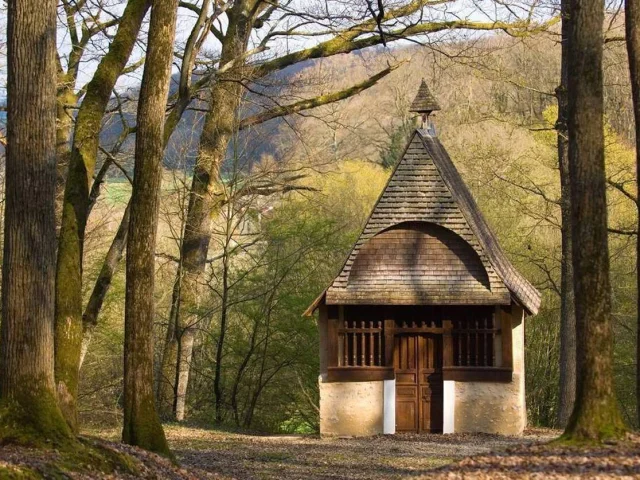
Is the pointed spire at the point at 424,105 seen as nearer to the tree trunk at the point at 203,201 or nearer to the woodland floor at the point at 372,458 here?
the tree trunk at the point at 203,201

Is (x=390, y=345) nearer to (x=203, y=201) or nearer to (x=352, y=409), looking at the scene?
(x=352, y=409)

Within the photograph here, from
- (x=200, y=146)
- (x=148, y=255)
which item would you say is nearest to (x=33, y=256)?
(x=148, y=255)

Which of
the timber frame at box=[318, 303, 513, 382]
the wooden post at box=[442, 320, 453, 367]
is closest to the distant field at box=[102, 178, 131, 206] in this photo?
the timber frame at box=[318, 303, 513, 382]

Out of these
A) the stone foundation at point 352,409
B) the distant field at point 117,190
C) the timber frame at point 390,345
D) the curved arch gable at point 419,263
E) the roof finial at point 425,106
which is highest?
the roof finial at point 425,106

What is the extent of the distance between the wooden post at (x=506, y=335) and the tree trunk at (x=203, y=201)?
681 centimetres

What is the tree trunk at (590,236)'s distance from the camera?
11367 millimetres

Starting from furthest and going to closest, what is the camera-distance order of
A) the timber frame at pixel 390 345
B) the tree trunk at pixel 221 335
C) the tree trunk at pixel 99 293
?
the tree trunk at pixel 221 335
the timber frame at pixel 390 345
the tree trunk at pixel 99 293

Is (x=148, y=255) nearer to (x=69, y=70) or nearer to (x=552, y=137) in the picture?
(x=69, y=70)

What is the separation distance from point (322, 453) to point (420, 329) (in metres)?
5.20

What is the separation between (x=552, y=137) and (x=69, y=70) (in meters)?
15.5

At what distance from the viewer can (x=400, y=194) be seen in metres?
21.8

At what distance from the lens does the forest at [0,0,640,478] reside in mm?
9914

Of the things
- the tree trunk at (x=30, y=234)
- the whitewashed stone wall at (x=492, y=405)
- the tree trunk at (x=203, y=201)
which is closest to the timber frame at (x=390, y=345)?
the whitewashed stone wall at (x=492, y=405)

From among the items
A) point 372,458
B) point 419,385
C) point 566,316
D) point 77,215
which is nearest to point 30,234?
point 77,215
